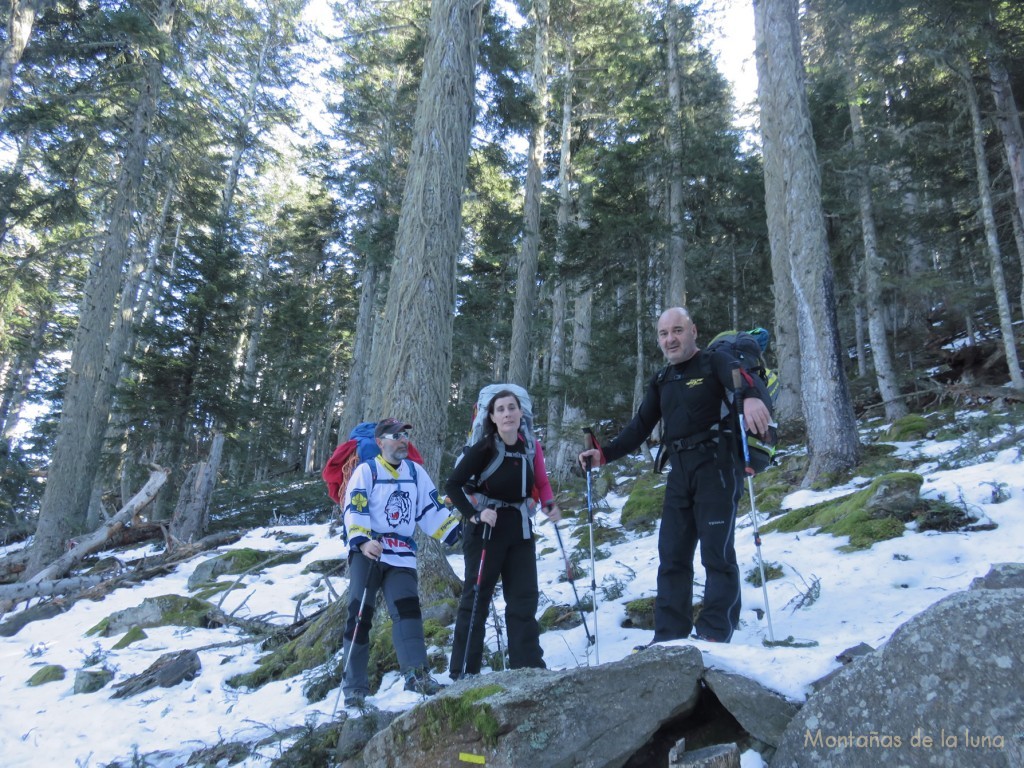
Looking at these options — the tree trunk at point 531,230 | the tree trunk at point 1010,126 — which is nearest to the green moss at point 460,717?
the tree trunk at point 531,230

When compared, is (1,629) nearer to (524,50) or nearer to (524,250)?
(524,250)

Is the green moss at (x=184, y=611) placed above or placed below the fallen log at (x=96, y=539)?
below

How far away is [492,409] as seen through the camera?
176 inches

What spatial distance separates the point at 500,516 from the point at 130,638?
5.25m

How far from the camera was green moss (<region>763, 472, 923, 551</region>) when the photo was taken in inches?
203

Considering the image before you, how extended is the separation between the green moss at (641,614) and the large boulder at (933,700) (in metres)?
2.57

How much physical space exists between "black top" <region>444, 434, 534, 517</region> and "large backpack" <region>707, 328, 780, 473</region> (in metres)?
1.55

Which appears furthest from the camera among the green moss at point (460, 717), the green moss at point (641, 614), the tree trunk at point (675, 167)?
the tree trunk at point (675, 167)

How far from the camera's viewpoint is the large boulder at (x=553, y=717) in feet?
7.89

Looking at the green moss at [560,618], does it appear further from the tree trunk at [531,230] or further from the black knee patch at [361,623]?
the tree trunk at [531,230]

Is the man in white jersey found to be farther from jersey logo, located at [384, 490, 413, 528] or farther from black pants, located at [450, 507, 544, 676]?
black pants, located at [450, 507, 544, 676]

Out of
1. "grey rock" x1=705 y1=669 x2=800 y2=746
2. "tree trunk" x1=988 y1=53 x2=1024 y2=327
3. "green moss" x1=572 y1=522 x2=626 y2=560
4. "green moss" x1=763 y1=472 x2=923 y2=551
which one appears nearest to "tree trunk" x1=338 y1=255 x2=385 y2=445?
"green moss" x1=572 y1=522 x2=626 y2=560

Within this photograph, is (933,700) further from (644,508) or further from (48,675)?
(644,508)

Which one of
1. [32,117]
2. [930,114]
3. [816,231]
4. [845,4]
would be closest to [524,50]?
[845,4]
